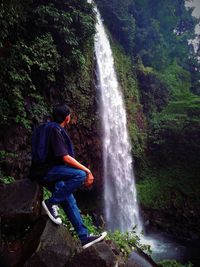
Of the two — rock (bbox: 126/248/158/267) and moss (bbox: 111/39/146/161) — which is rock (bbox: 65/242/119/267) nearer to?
rock (bbox: 126/248/158/267)

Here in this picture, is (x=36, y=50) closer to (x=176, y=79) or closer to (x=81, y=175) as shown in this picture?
(x=81, y=175)

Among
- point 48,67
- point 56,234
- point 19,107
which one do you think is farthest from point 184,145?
point 56,234

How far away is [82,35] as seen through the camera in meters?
11.6

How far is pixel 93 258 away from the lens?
376 centimetres

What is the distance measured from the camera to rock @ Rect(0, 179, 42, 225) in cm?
394

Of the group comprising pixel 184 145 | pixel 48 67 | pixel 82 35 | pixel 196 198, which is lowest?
pixel 196 198

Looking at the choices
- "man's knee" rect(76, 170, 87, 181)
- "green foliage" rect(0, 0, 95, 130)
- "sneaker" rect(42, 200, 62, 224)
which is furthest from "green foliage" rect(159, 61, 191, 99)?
"sneaker" rect(42, 200, 62, 224)

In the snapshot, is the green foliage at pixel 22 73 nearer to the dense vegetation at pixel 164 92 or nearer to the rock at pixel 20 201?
the rock at pixel 20 201

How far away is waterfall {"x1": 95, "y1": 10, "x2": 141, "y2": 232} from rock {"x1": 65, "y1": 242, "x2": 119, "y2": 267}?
440 inches

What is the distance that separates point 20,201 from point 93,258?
123 centimetres

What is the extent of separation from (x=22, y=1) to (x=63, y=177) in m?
7.22

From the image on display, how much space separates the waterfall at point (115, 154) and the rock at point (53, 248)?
1109 centimetres

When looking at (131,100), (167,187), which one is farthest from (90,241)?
(131,100)

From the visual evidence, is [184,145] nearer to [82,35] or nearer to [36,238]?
[82,35]
